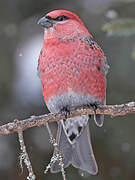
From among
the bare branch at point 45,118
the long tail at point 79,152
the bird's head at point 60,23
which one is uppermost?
the bird's head at point 60,23

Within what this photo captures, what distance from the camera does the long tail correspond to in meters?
3.44

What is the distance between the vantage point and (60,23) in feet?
12.1

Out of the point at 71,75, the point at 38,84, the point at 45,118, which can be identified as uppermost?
the point at 71,75

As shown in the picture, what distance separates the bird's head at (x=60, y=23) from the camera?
11.8ft

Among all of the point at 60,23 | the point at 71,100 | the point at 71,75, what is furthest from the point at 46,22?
the point at 71,100

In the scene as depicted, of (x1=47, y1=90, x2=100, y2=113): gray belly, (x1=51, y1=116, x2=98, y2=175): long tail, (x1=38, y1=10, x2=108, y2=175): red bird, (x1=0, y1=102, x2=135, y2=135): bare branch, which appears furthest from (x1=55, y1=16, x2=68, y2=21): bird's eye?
(x1=0, y1=102, x2=135, y2=135): bare branch

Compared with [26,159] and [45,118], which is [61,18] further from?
[26,159]

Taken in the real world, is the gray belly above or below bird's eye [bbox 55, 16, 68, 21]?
below

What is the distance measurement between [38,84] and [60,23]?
4.03ft

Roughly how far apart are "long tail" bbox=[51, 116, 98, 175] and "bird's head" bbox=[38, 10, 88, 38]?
89cm

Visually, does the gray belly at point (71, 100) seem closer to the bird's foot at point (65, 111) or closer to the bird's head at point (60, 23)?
the bird's foot at point (65, 111)

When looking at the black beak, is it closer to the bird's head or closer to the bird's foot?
the bird's head

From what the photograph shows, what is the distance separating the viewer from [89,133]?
3.79 m

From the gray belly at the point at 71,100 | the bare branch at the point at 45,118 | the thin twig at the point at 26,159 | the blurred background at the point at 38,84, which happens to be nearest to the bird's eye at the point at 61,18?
the blurred background at the point at 38,84
